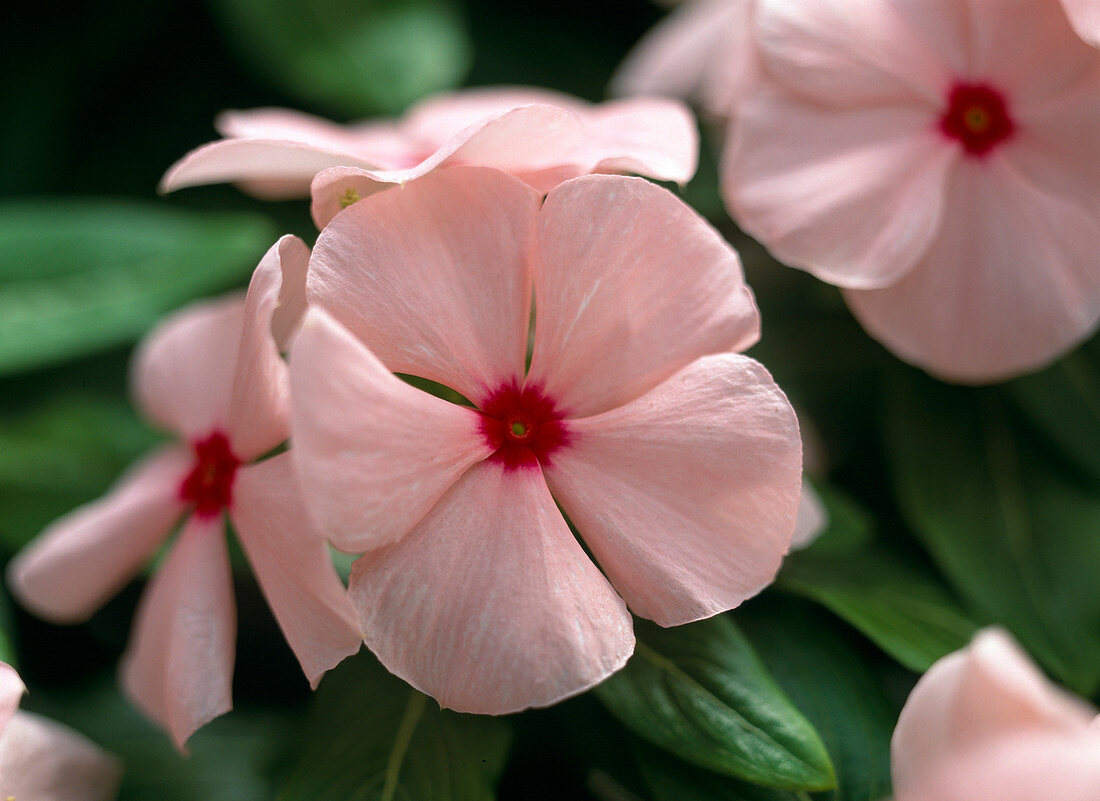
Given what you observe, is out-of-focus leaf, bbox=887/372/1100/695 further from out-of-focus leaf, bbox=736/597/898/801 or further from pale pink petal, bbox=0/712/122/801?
pale pink petal, bbox=0/712/122/801

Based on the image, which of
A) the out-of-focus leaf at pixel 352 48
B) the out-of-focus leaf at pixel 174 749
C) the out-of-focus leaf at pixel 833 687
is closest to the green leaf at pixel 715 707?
the out-of-focus leaf at pixel 833 687

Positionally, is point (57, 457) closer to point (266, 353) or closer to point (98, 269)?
point (98, 269)

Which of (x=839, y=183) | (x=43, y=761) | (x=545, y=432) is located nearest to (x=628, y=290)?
(x=545, y=432)

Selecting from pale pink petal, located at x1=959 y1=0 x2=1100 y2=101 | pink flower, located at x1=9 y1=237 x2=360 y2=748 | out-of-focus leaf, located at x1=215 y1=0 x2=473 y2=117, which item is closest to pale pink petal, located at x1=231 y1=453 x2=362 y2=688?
pink flower, located at x1=9 y1=237 x2=360 y2=748

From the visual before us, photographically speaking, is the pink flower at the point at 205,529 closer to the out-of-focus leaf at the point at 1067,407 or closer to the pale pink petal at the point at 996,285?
the pale pink petal at the point at 996,285

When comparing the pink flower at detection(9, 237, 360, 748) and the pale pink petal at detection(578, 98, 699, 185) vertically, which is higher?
the pale pink petal at detection(578, 98, 699, 185)

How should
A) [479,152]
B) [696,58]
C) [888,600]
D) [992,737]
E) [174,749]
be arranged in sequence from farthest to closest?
[696,58]
[174,749]
[888,600]
[479,152]
[992,737]

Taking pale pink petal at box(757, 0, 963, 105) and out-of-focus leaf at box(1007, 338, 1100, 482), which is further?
out-of-focus leaf at box(1007, 338, 1100, 482)
